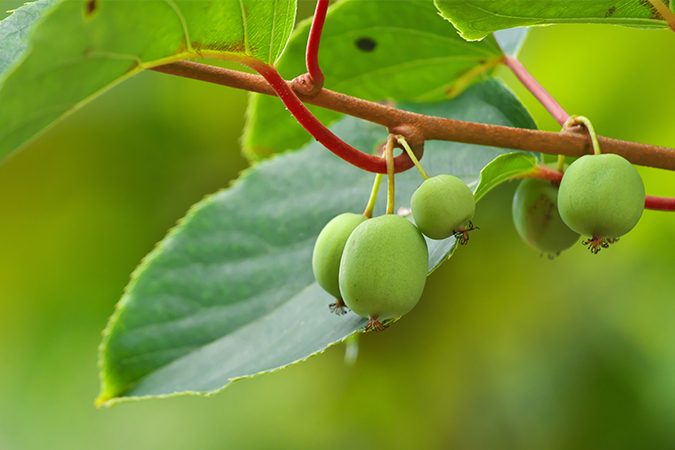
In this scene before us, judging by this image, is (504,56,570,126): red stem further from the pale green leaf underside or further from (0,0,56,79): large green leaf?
(0,0,56,79): large green leaf

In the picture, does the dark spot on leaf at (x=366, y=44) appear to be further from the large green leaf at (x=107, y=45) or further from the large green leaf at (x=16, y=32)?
the large green leaf at (x=16, y=32)

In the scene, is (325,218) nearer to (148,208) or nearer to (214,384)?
(214,384)

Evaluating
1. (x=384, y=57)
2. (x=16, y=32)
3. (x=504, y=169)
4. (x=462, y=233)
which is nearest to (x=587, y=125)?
(x=504, y=169)

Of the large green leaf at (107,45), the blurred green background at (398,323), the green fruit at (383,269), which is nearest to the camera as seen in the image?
the large green leaf at (107,45)

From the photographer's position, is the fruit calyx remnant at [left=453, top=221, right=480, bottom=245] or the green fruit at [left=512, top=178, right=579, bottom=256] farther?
the green fruit at [left=512, top=178, right=579, bottom=256]

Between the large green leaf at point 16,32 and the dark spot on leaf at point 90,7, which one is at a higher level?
the large green leaf at point 16,32

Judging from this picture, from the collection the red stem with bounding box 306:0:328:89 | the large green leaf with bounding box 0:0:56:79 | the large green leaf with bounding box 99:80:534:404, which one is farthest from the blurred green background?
the large green leaf with bounding box 0:0:56:79

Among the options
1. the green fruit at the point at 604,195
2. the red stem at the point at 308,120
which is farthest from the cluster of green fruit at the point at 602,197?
the red stem at the point at 308,120
